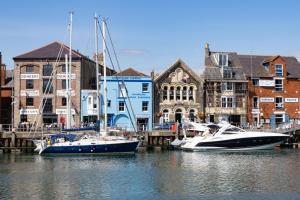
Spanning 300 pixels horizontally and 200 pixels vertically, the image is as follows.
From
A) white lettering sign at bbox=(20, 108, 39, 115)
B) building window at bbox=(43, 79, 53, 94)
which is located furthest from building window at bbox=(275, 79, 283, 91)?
white lettering sign at bbox=(20, 108, 39, 115)

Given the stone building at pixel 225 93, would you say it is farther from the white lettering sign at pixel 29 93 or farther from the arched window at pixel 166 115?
the white lettering sign at pixel 29 93

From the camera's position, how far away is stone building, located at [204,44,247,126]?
252ft

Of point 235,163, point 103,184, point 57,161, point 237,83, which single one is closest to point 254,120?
point 237,83

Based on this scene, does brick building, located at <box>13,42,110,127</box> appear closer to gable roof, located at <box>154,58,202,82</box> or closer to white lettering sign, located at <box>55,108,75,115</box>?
white lettering sign, located at <box>55,108,75,115</box>

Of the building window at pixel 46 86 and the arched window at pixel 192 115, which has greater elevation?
the building window at pixel 46 86

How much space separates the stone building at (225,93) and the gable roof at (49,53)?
62.3 ft

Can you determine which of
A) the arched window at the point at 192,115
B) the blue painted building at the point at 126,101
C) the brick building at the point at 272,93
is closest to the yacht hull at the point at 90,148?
the blue painted building at the point at 126,101

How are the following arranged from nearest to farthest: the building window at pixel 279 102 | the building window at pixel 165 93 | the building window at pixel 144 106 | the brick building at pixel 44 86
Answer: the brick building at pixel 44 86 → the building window at pixel 144 106 → the building window at pixel 165 93 → the building window at pixel 279 102

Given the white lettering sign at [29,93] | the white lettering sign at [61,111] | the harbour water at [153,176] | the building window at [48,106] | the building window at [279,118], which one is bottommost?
the harbour water at [153,176]

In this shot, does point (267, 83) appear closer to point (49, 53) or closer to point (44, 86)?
point (49, 53)

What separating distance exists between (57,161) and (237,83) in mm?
36036

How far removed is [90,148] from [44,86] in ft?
68.7

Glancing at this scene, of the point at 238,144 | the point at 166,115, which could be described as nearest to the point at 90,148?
the point at 238,144

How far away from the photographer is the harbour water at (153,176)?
31875mm
